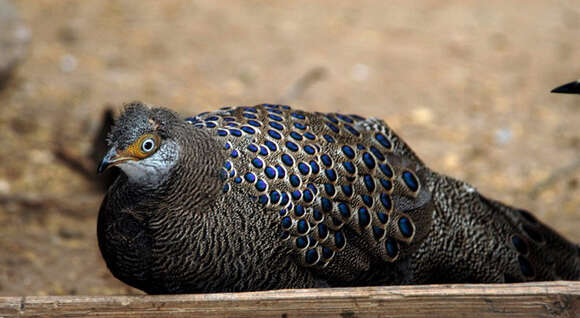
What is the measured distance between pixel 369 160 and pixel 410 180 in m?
0.23

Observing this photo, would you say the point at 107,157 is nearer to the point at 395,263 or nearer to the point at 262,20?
the point at 395,263

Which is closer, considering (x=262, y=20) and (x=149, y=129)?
(x=149, y=129)

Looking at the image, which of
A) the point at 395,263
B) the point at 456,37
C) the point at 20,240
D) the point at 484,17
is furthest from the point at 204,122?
the point at 484,17

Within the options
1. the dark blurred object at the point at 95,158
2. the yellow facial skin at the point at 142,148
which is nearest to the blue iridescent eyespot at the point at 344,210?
the yellow facial skin at the point at 142,148

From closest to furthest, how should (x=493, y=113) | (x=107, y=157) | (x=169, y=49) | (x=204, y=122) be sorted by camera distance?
(x=107, y=157) < (x=204, y=122) < (x=493, y=113) < (x=169, y=49)

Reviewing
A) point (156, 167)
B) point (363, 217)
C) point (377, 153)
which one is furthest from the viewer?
point (377, 153)

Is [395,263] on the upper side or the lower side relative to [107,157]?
lower

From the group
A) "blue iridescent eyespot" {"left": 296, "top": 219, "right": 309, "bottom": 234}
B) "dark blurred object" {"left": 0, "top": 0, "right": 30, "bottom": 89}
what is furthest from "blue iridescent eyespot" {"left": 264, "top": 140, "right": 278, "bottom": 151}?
"dark blurred object" {"left": 0, "top": 0, "right": 30, "bottom": 89}

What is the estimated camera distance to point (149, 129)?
2.85m

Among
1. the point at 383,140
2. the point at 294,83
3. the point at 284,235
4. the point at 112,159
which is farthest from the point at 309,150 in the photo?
the point at 294,83

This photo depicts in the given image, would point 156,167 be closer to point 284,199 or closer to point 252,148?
point 252,148

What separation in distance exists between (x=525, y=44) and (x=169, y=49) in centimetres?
371

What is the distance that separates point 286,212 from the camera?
3.07 m

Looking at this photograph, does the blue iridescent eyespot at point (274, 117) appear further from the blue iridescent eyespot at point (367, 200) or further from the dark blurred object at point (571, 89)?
the dark blurred object at point (571, 89)
